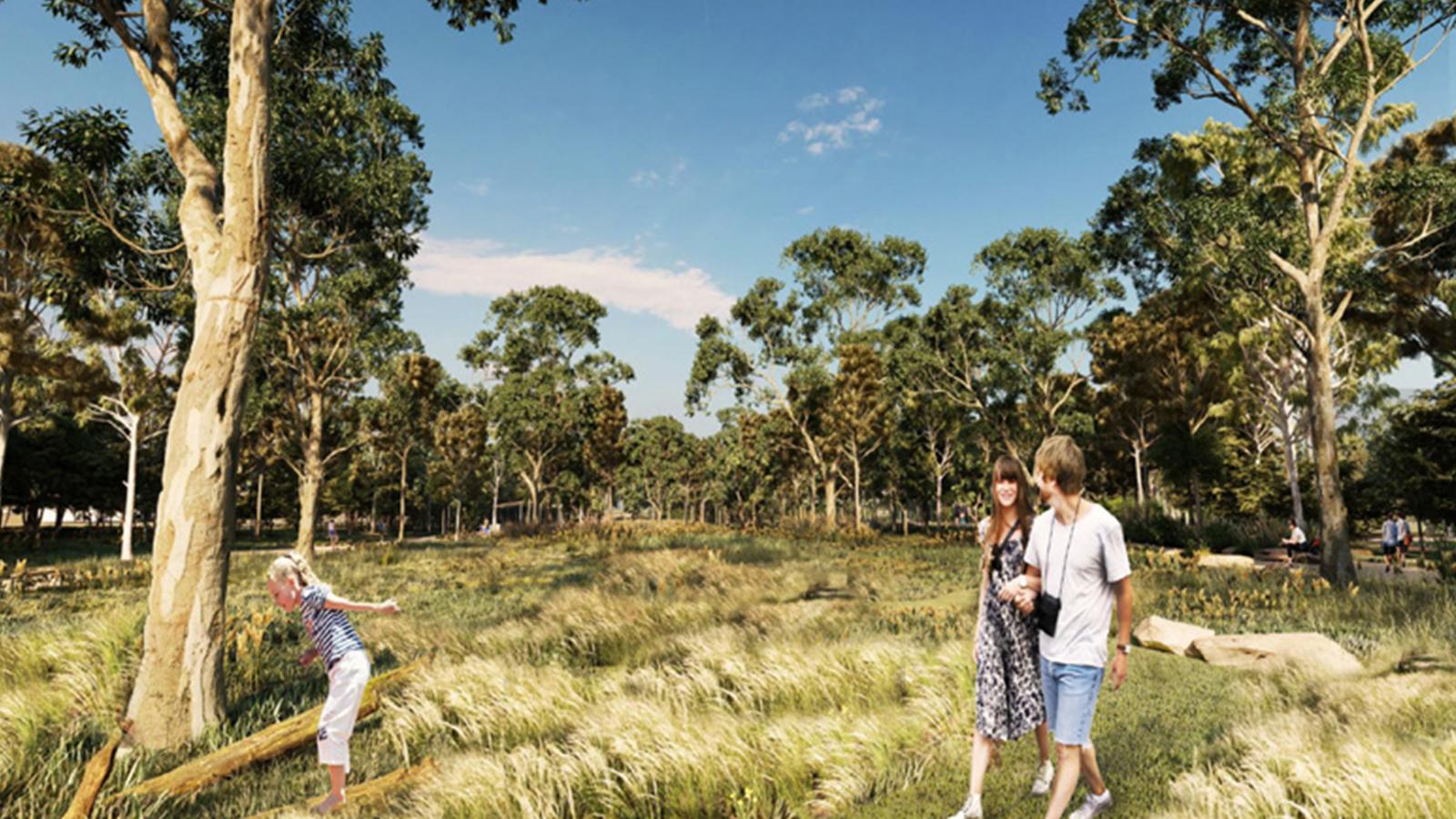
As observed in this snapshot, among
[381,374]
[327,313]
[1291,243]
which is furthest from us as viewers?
[381,374]

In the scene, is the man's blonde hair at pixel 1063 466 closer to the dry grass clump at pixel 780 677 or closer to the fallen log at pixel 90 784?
the dry grass clump at pixel 780 677

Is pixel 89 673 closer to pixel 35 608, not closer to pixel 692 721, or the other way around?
pixel 692 721

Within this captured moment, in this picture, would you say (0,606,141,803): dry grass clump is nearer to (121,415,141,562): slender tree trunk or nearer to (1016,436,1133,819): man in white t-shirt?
(1016,436,1133,819): man in white t-shirt

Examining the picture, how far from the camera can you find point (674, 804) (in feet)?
14.1

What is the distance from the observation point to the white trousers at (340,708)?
12.3 ft

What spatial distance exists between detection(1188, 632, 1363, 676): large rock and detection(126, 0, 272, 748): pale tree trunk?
10081mm

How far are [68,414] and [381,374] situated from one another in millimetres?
25766

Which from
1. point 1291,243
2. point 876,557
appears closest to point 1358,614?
point 1291,243

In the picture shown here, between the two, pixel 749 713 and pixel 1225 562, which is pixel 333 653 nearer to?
pixel 749 713

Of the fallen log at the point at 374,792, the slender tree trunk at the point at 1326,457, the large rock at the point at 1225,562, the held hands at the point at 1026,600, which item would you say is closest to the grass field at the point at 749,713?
the fallen log at the point at 374,792

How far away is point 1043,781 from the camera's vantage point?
412 centimetres

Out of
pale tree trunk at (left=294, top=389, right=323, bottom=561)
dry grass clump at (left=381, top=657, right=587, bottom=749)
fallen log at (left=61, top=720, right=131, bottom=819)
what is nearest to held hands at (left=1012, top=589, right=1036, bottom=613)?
dry grass clump at (left=381, top=657, right=587, bottom=749)

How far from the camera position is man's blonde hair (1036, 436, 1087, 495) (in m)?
3.48

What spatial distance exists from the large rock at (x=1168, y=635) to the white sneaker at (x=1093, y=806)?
5.25 m
